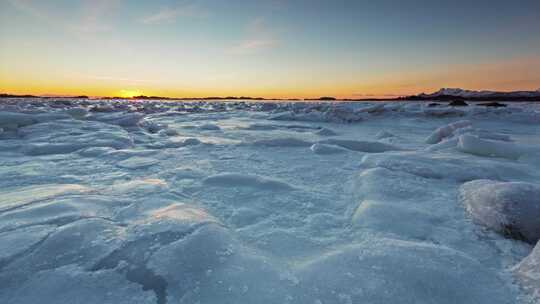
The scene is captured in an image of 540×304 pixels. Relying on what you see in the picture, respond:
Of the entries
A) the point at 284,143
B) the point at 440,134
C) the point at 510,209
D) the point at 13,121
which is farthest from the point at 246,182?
the point at 13,121

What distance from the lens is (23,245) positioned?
124 cm

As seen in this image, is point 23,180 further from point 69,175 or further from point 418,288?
point 418,288

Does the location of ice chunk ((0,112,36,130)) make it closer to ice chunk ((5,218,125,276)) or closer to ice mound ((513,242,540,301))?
ice chunk ((5,218,125,276))

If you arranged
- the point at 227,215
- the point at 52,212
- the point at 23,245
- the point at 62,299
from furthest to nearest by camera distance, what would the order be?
the point at 227,215
the point at 52,212
the point at 23,245
the point at 62,299

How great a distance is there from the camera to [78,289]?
39.9 inches

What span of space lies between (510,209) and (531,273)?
55cm

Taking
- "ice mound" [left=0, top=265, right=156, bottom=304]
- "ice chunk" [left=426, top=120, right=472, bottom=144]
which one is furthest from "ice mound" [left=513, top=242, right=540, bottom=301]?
"ice chunk" [left=426, top=120, right=472, bottom=144]

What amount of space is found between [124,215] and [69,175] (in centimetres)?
141

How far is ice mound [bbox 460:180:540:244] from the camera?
1.37 meters

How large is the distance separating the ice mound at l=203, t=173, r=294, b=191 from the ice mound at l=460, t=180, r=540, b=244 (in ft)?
4.16

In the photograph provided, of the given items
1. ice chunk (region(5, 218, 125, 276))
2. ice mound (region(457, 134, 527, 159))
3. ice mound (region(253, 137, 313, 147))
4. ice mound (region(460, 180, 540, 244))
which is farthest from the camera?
ice mound (region(253, 137, 313, 147))

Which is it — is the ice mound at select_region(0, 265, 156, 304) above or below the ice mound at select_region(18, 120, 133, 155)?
below

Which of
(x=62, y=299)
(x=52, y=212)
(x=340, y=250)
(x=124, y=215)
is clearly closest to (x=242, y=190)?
(x=124, y=215)

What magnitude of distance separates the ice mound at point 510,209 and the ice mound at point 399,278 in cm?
43
